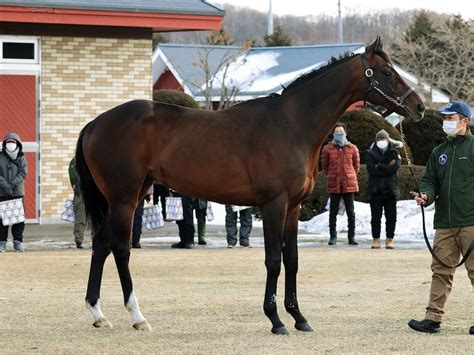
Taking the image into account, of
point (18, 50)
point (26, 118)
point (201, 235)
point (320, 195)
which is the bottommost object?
point (201, 235)

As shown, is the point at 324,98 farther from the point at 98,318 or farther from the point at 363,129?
the point at 363,129

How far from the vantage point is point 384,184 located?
19516mm

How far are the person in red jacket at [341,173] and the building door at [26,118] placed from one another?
20.1ft

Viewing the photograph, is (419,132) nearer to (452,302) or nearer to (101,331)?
(452,302)

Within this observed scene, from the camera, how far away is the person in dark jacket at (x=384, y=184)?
63.9ft

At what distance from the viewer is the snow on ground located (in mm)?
21833

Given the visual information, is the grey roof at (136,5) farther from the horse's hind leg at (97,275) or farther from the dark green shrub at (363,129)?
the horse's hind leg at (97,275)

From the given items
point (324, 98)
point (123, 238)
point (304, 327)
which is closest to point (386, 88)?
point (324, 98)

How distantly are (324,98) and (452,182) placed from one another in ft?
4.56

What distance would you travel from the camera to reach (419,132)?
33.0 m

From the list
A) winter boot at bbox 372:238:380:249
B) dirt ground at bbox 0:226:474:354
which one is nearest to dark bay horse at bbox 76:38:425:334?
dirt ground at bbox 0:226:474:354

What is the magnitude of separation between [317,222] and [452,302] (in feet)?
36.9

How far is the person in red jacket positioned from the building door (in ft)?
20.1

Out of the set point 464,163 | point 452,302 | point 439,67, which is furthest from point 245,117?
point 439,67
